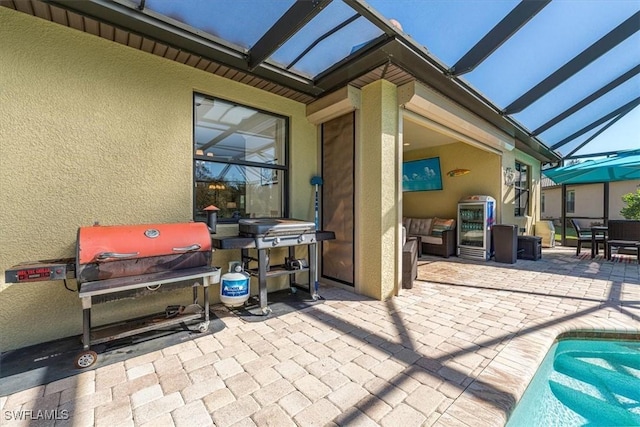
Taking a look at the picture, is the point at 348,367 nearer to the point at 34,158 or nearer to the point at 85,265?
the point at 85,265

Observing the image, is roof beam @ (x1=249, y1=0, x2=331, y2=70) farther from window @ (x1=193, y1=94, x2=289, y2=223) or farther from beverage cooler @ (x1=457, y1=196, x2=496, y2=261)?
beverage cooler @ (x1=457, y1=196, x2=496, y2=261)

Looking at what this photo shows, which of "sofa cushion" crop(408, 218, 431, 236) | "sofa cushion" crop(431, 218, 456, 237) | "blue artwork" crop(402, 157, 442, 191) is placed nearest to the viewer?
"sofa cushion" crop(431, 218, 456, 237)

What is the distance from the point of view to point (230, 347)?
267 centimetres

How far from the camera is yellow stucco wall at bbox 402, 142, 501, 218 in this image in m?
7.30

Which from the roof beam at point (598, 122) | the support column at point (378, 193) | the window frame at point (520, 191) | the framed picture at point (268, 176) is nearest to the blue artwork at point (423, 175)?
the window frame at point (520, 191)

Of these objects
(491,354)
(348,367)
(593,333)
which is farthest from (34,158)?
(593,333)

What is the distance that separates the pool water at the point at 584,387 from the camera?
209 centimetres

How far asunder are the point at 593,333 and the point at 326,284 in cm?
346

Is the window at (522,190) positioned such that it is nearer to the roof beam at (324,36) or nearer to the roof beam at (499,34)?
the roof beam at (499,34)

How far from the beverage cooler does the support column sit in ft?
12.8

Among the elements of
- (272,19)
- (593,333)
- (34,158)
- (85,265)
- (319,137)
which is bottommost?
(593,333)

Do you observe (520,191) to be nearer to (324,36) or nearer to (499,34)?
(499,34)

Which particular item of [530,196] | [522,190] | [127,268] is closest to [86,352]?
[127,268]

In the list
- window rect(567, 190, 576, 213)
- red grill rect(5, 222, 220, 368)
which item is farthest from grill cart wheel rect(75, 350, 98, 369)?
window rect(567, 190, 576, 213)
